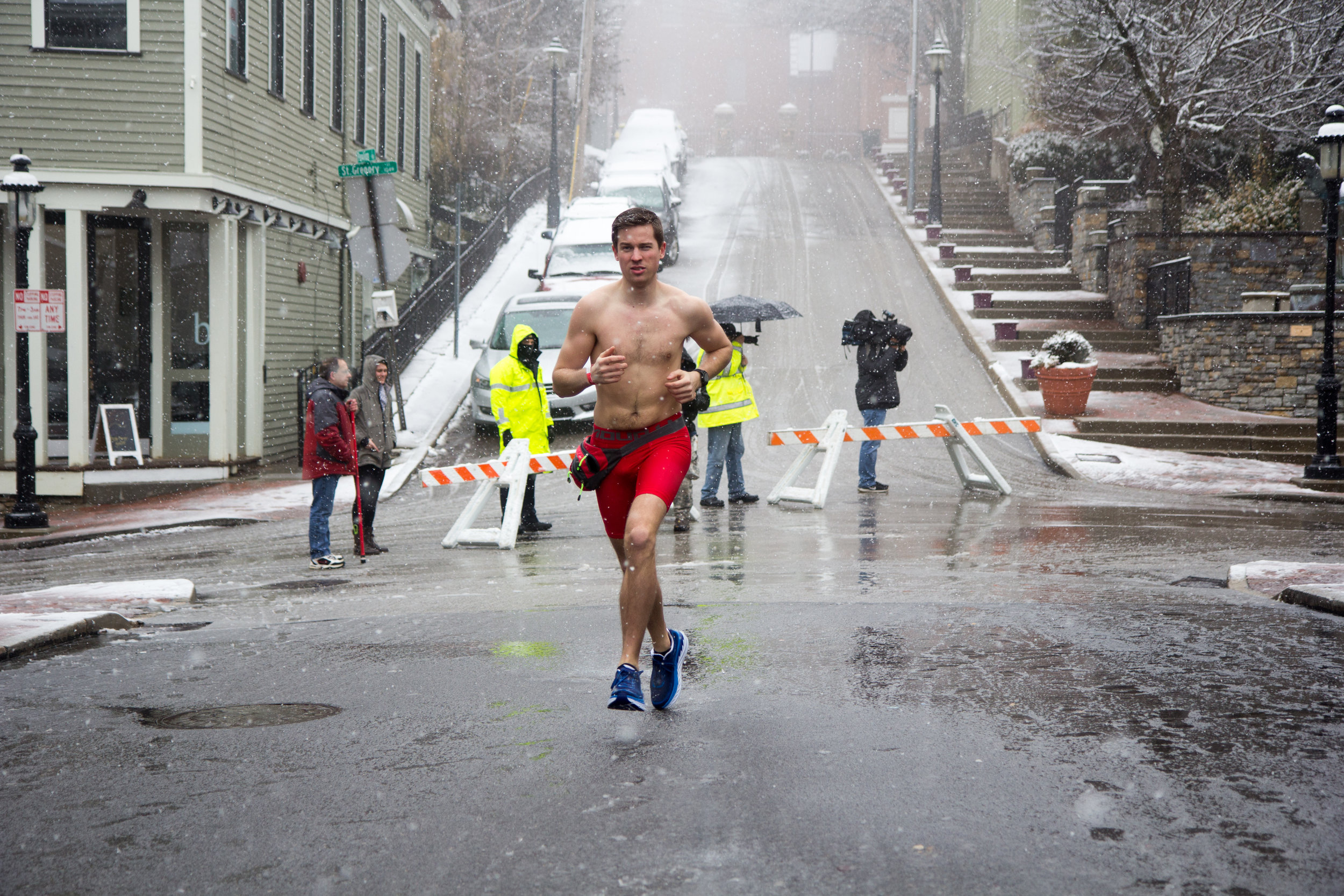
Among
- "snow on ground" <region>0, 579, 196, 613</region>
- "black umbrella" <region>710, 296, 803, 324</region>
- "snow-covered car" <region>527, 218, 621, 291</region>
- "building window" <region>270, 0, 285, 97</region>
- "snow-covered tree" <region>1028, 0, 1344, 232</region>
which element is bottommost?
"snow on ground" <region>0, 579, 196, 613</region>

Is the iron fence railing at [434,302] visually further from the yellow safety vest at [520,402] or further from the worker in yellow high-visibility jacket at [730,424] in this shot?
the yellow safety vest at [520,402]

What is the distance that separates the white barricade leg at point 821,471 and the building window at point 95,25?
30.3ft

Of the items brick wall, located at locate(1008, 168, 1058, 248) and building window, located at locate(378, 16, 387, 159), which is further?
brick wall, located at locate(1008, 168, 1058, 248)

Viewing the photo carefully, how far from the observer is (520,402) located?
11133mm

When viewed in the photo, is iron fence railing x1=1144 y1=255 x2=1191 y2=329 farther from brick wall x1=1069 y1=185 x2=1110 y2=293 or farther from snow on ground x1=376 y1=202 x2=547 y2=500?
snow on ground x1=376 y1=202 x2=547 y2=500

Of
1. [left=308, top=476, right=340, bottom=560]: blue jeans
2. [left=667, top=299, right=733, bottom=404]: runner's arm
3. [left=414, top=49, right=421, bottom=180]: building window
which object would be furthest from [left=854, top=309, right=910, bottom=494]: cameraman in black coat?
[left=414, top=49, right=421, bottom=180]: building window

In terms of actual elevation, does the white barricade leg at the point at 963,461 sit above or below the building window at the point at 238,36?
below

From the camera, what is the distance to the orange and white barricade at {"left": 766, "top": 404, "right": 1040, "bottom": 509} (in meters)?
13.2

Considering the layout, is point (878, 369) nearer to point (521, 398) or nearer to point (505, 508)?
point (521, 398)

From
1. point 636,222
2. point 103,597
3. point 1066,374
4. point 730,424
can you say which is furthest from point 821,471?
point 636,222

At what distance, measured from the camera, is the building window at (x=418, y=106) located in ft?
93.6

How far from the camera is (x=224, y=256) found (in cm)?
1670

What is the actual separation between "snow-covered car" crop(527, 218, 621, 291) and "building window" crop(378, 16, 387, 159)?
11.9 feet

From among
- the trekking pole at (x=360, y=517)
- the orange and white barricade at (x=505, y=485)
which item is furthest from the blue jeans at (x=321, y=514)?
the orange and white barricade at (x=505, y=485)
